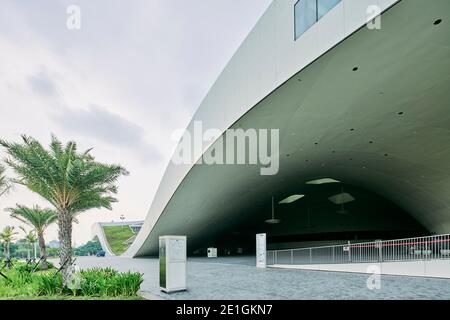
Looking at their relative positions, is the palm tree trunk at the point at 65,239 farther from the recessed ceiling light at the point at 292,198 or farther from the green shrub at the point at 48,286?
the recessed ceiling light at the point at 292,198

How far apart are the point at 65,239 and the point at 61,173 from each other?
100 inches

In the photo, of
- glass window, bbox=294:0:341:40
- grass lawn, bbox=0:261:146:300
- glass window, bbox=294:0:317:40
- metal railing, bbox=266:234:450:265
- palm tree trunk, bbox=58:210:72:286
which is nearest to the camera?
grass lawn, bbox=0:261:146:300

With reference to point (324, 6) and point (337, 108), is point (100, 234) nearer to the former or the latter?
point (337, 108)

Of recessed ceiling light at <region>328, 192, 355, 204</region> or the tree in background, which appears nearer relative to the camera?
recessed ceiling light at <region>328, 192, 355, 204</region>

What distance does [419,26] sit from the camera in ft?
28.2

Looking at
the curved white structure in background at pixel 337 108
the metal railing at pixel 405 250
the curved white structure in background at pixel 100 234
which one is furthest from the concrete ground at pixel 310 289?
the curved white structure in background at pixel 100 234

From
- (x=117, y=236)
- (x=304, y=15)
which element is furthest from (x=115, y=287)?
(x=117, y=236)

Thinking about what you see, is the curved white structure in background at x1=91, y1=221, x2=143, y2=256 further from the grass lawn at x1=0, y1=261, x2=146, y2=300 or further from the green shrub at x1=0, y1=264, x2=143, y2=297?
the grass lawn at x1=0, y1=261, x2=146, y2=300

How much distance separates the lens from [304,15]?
33.3 ft

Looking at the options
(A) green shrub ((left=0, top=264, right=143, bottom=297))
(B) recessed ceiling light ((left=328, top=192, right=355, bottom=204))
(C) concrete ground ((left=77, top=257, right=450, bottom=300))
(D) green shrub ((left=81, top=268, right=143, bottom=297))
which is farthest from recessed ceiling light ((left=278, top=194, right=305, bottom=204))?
(D) green shrub ((left=81, top=268, right=143, bottom=297))

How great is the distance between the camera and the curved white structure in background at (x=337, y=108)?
30.0ft

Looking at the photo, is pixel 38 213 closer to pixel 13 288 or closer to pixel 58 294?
pixel 13 288

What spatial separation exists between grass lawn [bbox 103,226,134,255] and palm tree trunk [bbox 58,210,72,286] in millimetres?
37297

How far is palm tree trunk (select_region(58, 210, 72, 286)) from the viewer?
11.2 meters
